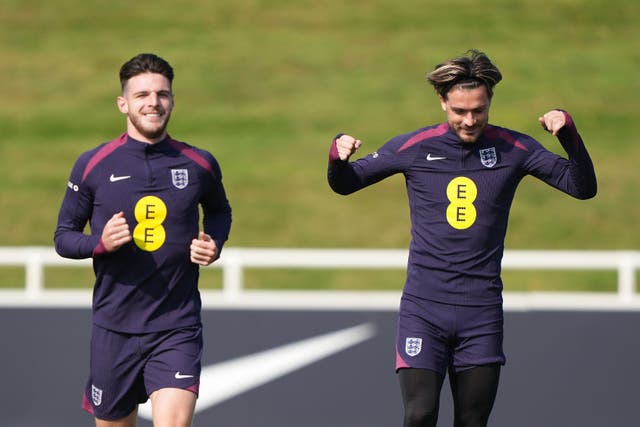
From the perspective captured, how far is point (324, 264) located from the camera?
1677 cm

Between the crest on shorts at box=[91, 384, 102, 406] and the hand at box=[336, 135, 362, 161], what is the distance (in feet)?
5.27

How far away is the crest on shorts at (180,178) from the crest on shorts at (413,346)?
1311mm

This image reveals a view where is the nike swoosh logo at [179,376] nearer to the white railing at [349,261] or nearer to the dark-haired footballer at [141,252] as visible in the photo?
the dark-haired footballer at [141,252]

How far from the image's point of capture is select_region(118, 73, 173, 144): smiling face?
18.8 feet

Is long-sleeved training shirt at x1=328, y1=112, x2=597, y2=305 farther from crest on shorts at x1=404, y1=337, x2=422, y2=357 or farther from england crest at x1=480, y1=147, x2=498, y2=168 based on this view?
crest on shorts at x1=404, y1=337, x2=422, y2=357

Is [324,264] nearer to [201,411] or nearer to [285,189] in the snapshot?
[201,411]

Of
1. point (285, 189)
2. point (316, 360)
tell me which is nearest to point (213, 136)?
point (285, 189)

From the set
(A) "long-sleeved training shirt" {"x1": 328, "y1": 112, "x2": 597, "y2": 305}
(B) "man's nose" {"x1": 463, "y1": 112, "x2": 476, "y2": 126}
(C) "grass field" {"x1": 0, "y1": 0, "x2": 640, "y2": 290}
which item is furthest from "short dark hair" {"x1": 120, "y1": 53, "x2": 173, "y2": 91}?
(C) "grass field" {"x1": 0, "y1": 0, "x2": 640, "y2": 290}

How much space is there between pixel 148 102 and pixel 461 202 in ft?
5.18

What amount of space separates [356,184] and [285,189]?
84.6ft

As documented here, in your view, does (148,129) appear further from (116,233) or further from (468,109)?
(468,109)

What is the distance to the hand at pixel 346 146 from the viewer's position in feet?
19.3

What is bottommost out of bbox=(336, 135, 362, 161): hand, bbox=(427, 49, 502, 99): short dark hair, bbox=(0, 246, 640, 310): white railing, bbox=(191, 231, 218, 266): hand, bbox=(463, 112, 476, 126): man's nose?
bbox=(0, 246, 640, 310): white railing

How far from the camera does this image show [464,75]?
5.85 metres
